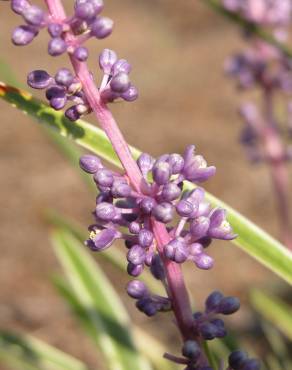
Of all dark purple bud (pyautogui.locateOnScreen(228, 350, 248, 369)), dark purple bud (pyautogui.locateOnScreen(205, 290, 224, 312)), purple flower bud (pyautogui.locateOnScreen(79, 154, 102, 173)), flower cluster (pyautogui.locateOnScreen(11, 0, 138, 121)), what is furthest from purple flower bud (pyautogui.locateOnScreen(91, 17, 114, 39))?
dark purple bud (pyautogui.locateOnScreen(228, 350, 248, 369))

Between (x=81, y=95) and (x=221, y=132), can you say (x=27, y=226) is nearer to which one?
(x=221, y=132)

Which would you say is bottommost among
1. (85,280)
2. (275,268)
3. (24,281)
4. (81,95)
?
(24,281)

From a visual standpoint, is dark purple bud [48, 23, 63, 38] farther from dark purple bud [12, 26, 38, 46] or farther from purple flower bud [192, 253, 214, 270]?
purple flower bud [192, 253, 214, 270]

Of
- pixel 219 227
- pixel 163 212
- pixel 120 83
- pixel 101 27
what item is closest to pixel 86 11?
pixel 101 27

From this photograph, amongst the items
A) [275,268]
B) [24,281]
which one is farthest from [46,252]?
[275,268]

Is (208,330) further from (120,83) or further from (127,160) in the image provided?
(120,83)

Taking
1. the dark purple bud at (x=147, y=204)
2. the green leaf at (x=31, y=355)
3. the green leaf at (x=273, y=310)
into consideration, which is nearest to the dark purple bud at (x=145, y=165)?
the dark purple bud at (x=147, y=204)
